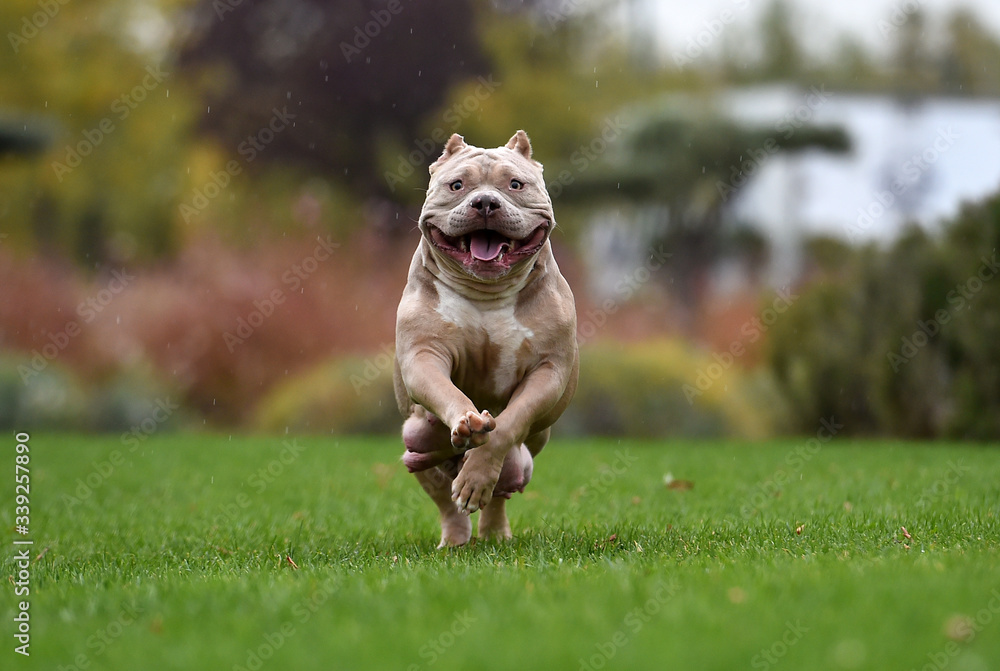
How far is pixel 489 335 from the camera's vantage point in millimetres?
4762

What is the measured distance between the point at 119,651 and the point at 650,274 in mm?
18106

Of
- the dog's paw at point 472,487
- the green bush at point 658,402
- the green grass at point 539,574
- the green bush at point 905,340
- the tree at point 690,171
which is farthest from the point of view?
the tree at point 690,171

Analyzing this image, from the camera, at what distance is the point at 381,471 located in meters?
9.30

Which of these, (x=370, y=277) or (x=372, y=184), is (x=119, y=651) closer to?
(x=370, y=277)

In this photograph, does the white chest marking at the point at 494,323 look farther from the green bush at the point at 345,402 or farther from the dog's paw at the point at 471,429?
the green bush at the point at 345,402

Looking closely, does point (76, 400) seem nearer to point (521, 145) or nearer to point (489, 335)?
point (521, 145)

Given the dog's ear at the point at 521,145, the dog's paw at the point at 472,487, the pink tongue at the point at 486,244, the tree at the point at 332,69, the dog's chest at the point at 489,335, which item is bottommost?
the dog's paw at the point at 472,487

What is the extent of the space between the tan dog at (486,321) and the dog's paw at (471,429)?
0.30 meters

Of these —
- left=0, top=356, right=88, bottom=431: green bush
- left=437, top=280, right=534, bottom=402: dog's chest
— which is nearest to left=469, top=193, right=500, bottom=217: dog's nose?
left=437, top=280, right=534, bottom=402: dog's chest

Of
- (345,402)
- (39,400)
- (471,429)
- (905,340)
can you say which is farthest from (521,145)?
(39,400)

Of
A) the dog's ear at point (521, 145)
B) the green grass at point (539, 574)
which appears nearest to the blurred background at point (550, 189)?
the green grass at point (539, 574)

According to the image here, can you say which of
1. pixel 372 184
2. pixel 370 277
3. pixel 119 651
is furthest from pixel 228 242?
pixel 119 651

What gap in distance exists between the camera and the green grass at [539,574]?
2.98 m

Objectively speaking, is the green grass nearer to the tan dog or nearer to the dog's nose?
the tan dog
